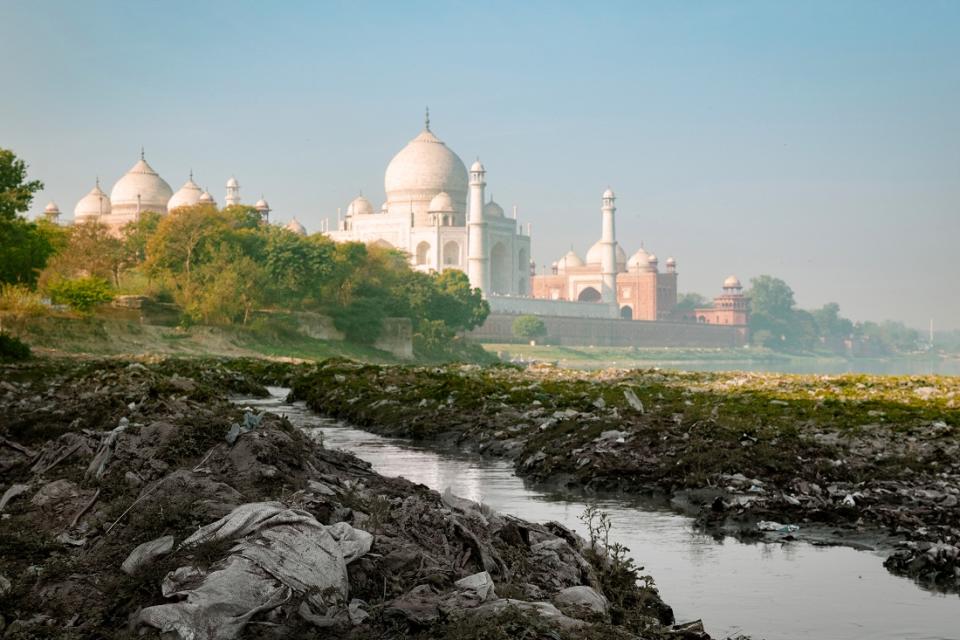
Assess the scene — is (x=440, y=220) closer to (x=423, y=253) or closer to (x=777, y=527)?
(x=423, y=253)

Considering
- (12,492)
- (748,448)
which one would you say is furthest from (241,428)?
(748,448)

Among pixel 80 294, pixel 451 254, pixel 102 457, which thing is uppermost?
pixel 451 254

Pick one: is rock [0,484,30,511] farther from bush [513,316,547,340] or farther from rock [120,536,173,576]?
bush [513,316,547,340]

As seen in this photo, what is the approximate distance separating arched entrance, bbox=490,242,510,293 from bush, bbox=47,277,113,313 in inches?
2582

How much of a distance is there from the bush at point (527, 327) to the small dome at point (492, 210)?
11771mm

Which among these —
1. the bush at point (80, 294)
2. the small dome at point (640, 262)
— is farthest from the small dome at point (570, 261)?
the bush at point (80, 294)

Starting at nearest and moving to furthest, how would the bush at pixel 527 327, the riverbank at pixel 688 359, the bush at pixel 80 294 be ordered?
the bush at pixel 80 294, the riverbank at pixel 688 359, the bush at pixel 527 327

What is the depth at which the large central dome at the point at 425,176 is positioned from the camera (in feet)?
374

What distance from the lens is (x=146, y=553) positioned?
585 cm

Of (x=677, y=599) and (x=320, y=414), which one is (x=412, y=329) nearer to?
(x=320, y=414)

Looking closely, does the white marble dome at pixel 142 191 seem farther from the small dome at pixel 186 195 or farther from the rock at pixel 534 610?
the rock at pixel 534 610

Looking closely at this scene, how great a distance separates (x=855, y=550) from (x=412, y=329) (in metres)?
63.9

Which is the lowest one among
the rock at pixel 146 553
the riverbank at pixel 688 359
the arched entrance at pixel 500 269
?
the riverbank at pixel 688 359

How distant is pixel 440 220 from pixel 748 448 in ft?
330
